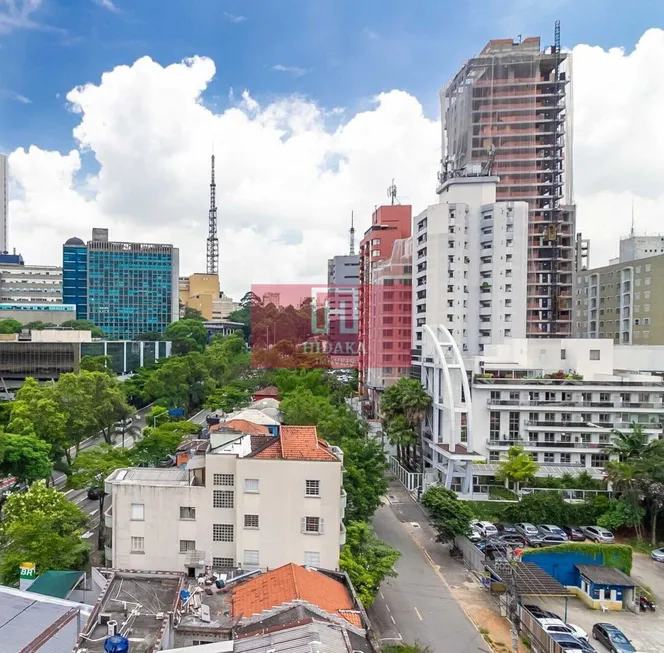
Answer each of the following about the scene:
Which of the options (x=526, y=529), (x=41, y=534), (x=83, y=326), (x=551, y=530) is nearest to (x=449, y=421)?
(x=526, y=529)

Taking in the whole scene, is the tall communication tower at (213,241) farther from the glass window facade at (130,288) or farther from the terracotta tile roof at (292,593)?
the terracotta tile roof at (292,593)

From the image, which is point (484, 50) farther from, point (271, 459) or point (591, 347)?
point (271, 459)

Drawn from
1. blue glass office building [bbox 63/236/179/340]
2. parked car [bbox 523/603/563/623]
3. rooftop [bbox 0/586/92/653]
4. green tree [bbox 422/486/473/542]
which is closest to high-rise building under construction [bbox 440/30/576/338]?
green tree [bbox 422/486/473/542]

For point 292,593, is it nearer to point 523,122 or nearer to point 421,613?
point 421,613

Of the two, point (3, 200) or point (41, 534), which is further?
point (3, 200)

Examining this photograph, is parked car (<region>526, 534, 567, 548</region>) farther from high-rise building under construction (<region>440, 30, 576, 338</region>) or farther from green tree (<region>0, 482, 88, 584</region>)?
high-rise building under construction (<region>440, 30, 576, 338</region>)

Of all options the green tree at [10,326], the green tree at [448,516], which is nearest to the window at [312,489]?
the green tree at [448,516]
